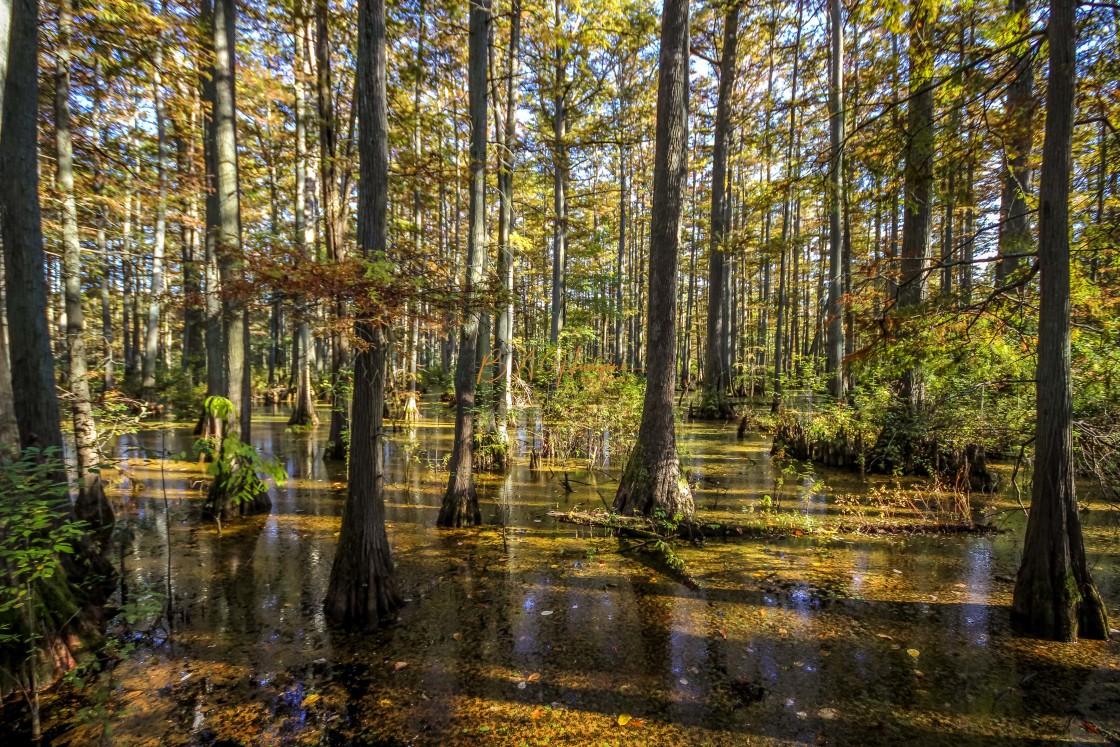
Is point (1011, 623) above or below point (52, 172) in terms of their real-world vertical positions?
below

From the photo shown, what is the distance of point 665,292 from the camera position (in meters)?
7.25

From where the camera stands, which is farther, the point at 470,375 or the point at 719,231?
the point at 719,231

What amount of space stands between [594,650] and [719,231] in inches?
560

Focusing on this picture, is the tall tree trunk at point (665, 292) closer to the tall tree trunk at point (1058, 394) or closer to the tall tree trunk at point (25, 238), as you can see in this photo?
the tall tree trunk at point (1058, 394)

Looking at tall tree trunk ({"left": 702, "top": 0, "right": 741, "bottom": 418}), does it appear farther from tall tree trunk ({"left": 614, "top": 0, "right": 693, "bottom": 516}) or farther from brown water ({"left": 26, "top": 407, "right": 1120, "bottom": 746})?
brown water ({"left": 26, "top": 407, "right": 1120, "bottom": 746})

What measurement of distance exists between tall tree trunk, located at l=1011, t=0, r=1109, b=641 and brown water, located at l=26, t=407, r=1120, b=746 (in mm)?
345

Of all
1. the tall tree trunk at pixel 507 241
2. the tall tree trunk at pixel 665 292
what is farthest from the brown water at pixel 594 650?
the tall tree trunk at pixel 507 241

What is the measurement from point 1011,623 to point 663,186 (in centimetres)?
643

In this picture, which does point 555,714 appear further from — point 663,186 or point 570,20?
point 570,20

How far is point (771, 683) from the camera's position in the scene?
375 cm


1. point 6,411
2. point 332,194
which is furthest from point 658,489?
point 6,411

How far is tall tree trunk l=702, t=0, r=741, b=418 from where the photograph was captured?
1445cm

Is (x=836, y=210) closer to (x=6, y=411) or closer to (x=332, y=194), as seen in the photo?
(x=332, y=194)

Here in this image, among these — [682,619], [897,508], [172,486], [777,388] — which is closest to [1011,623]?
[682,619]
